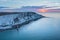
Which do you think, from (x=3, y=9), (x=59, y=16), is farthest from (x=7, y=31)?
(x=59, y=16)

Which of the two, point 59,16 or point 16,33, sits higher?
point 59,16

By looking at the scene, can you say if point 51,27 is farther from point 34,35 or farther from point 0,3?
point 0,3

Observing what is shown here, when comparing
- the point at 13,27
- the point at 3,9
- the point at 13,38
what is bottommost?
the point at 13,38

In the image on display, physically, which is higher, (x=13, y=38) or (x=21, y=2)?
(x=21, y=2)

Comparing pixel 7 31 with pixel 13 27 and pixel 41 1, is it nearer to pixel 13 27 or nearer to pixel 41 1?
pixel 13 27

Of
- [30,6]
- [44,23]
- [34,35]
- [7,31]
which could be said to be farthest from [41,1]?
[7,31]
